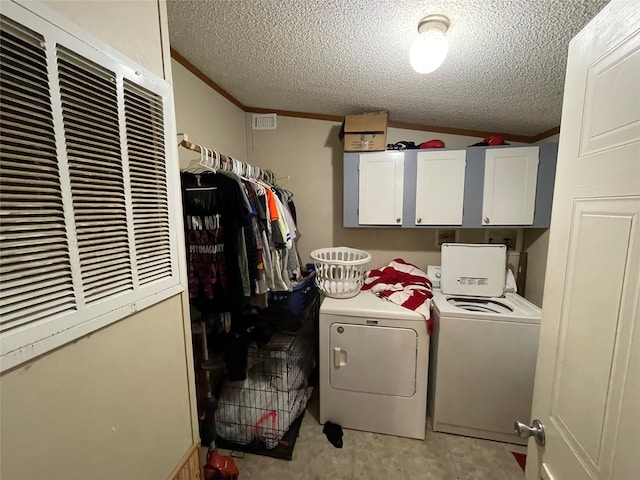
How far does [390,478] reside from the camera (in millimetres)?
1546

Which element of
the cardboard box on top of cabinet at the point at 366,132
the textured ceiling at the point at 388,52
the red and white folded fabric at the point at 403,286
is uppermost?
the textured ceiling at the point at 388,52

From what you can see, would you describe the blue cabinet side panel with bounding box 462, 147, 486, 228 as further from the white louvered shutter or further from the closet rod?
the white louvered shutter

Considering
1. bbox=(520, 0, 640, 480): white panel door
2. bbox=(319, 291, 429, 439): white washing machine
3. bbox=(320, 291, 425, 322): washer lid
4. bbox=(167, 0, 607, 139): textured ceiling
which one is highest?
bbox=(167, 0, 607, 139): textured ceiling

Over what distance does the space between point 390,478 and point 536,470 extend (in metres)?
1.05

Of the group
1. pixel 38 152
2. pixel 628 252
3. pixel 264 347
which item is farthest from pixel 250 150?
pixel 628 252

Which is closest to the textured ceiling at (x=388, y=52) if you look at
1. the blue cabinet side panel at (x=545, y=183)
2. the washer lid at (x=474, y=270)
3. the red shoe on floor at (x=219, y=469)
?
the blue cabinet side panel at (x=545, y=183)

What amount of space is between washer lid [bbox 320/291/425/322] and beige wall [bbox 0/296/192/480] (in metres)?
1.04

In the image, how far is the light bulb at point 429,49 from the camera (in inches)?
42.5

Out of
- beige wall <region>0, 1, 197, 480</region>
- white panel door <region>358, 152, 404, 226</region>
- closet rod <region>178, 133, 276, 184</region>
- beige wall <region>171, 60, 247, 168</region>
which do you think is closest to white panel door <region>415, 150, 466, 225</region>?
white panel door <region>358, 152, 404, 226</region>

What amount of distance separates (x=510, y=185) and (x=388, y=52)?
54.9 inches

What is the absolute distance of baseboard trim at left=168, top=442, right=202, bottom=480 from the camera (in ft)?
2.99

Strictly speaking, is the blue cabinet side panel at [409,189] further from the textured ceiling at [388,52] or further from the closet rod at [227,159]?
the closet rod at [227,159]

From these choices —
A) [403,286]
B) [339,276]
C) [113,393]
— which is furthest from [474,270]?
[113,393]

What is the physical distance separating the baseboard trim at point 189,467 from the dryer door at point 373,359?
3.25 feet
